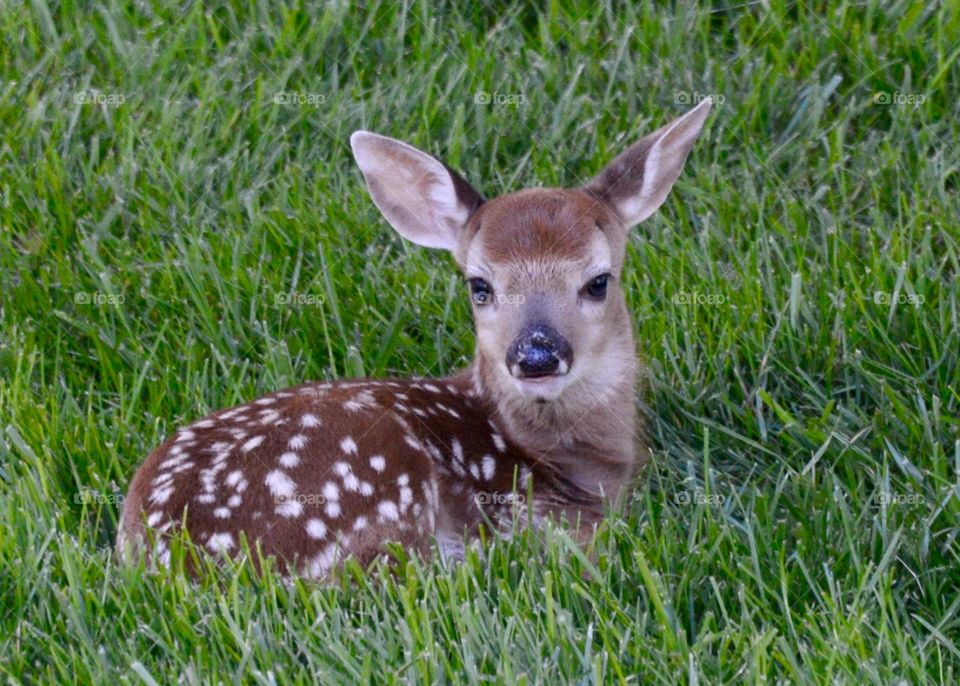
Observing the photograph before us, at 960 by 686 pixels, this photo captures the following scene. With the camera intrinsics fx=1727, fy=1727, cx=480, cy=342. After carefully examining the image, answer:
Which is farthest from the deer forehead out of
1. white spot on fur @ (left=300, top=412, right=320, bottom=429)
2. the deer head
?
white spot on fur @ (left=300, top=412, right=320, bottom=429)

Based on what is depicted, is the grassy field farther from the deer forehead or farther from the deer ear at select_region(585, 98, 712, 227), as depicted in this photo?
the deer forehead

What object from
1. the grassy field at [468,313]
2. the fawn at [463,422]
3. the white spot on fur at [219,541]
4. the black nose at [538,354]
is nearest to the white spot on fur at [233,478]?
the fawn at [463,422]

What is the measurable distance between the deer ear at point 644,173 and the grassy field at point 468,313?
379 millimetres

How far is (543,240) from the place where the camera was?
4.67 meters

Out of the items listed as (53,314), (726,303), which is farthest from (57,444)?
→ (726,303)

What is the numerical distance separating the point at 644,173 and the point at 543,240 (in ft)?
1.47

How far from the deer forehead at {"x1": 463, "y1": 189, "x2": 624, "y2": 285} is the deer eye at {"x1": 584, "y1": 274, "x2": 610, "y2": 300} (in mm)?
25

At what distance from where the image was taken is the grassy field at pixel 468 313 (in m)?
3.72

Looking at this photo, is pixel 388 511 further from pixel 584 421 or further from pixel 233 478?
pixel 584 421

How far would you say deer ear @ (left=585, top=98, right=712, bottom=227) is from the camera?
4.87 meters

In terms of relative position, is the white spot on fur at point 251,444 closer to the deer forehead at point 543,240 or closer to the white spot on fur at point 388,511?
the white spot on fur at point 388,511

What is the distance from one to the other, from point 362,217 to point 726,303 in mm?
1301

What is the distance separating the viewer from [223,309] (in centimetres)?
541

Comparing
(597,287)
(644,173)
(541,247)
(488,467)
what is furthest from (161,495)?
(644,173)
